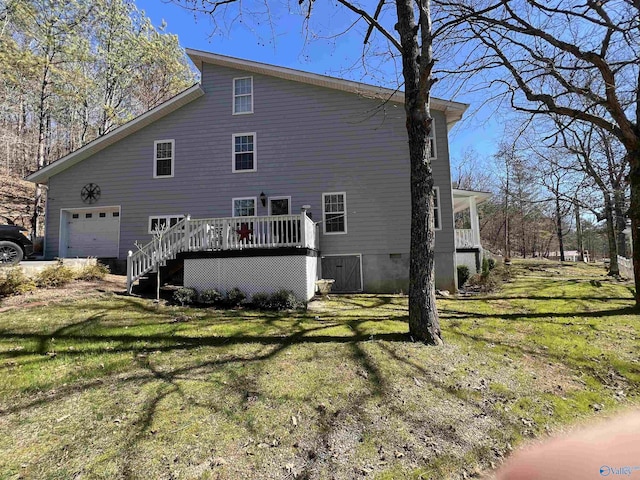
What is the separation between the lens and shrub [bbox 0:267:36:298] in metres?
7.95

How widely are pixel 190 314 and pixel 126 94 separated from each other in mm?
24827

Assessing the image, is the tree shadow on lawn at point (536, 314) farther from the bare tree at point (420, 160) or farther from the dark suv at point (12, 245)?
the dark suv at point (12, 245)

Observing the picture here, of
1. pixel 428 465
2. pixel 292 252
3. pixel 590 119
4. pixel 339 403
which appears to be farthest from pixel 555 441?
pixel 590 119

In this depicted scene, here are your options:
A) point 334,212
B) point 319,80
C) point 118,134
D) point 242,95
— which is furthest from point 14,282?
point 319,80

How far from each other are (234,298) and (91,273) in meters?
5.13

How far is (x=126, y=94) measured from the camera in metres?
25.4

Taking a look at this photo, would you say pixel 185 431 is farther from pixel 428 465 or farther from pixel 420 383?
pixel 420 383

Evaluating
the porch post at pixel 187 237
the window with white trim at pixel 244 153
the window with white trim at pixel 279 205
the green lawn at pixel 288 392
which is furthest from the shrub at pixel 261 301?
the window with white trim at pixel 244 153

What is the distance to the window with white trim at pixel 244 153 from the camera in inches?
505

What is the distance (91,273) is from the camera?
1039cm

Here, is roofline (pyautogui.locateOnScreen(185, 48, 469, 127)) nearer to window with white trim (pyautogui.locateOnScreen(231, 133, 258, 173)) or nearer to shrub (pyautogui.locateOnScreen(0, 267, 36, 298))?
window with white trim (pyautogui.locateOnScreen(231, 133, 258, 173))

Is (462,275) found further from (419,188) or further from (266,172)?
(419,188)

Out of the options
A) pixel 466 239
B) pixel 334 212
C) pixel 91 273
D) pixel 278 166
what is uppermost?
pixel 278 166

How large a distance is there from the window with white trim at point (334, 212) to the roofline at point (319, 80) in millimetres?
3668
